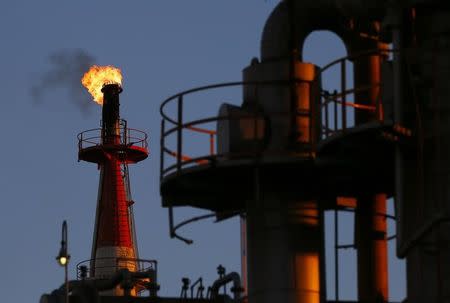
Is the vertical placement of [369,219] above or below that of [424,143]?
below

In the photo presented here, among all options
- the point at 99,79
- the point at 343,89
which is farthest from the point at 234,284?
the point at 99,79

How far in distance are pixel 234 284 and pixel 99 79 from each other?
162 feet

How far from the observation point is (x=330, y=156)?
31.9 m

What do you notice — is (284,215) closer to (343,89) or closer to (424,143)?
Answer: (343,89)

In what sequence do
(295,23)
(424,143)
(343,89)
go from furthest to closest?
(295,23), (343,89), (424,143)

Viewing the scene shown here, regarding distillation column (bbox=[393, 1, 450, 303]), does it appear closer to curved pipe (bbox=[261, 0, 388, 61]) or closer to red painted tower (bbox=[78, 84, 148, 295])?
curved pipe (bbox=[261, 0, 388, 61])

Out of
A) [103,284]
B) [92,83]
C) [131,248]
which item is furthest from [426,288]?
[92,83]

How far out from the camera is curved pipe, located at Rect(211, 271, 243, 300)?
36906mm

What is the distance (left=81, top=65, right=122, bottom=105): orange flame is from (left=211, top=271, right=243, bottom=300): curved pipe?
43.0 metres

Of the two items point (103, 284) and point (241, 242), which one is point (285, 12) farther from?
point (103, 284)

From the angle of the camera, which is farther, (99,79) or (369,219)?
(99,79)

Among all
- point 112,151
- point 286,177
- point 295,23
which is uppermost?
point 112,151

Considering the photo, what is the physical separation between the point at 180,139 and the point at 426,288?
5581 mm

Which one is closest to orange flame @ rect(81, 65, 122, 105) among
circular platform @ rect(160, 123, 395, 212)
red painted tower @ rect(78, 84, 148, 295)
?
red painted tower @ rect(78, 84, 148, 295)
